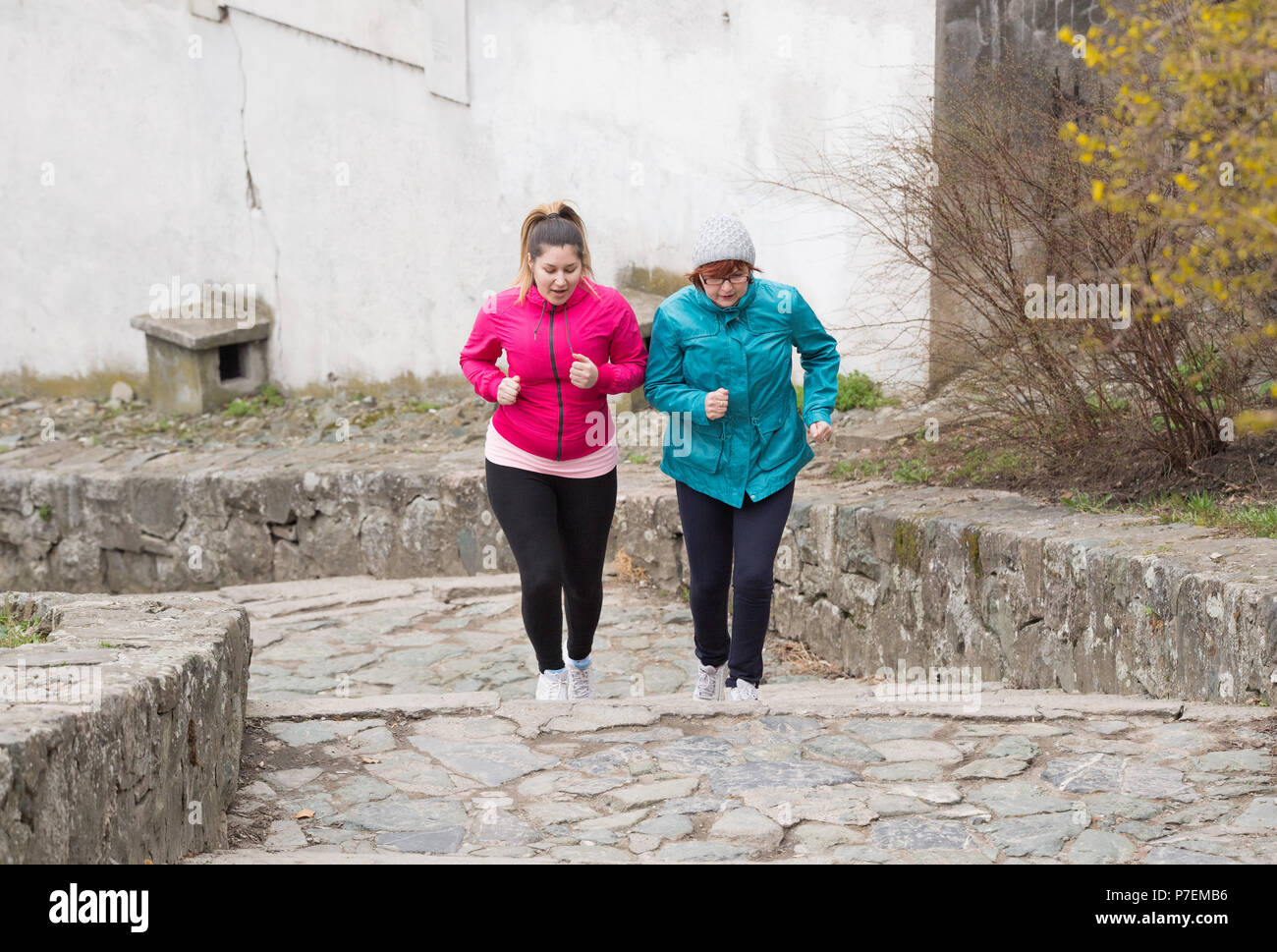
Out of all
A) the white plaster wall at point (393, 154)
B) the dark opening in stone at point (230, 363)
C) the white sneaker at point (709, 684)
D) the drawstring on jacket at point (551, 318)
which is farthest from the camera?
the dark opening in stone at point (230, 363)

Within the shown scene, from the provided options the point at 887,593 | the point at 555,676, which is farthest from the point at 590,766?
the point at 887,593

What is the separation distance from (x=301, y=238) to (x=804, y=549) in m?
5.27

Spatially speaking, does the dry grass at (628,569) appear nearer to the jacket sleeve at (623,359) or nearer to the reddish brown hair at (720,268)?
the jacket sleeve at (623,359)

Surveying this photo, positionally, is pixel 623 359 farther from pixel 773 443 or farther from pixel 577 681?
pixel 577 681

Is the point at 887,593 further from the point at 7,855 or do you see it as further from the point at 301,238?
the point at 301,238

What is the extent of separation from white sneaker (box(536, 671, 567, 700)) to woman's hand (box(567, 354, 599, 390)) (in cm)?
102

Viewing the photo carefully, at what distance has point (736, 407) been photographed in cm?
427

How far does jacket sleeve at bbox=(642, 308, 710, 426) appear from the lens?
4254 mm

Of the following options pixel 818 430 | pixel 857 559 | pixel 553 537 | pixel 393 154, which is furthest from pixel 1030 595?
pixel 393 154

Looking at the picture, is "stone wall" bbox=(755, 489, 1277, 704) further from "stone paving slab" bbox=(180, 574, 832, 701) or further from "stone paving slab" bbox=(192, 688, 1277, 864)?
"stone paving slab" bbox=(180, 574, 832, 701)

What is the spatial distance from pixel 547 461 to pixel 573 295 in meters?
0.52

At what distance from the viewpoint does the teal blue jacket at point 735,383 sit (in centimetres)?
425

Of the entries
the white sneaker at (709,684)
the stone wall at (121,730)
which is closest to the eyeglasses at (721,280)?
the white sneaker at (709,684)

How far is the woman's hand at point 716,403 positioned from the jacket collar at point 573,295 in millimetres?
505
